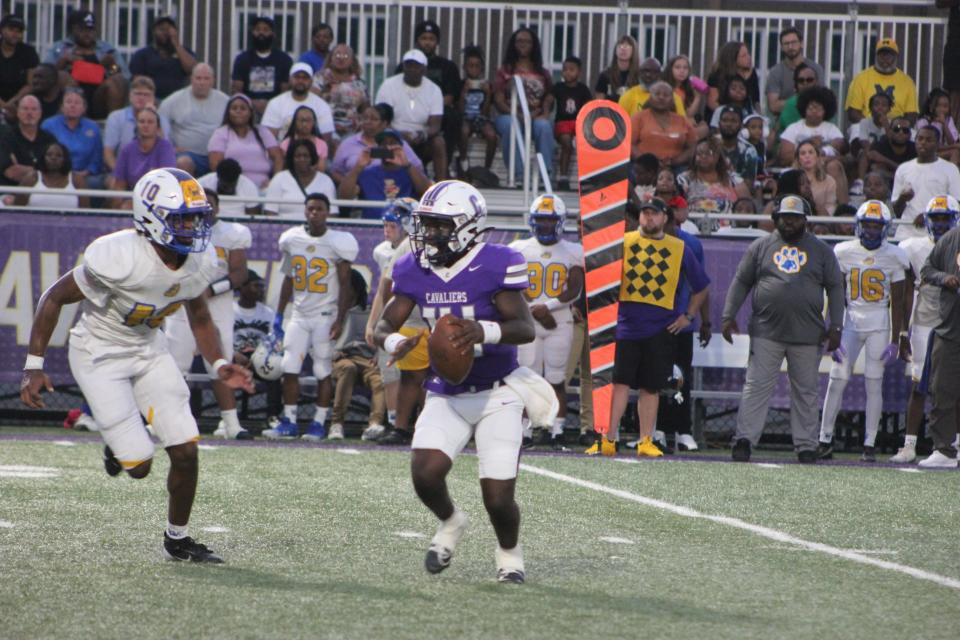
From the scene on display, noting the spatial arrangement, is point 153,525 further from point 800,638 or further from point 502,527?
point 800,638

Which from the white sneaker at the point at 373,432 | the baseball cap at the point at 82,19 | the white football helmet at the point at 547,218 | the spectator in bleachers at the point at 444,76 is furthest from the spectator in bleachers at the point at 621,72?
the baseball cap at the point at 82,19

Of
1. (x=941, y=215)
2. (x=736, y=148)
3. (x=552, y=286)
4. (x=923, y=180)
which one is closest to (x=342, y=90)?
(x=736, y=148)

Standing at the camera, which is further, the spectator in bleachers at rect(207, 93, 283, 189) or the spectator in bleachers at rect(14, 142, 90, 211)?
the spectator in bleachers at rect(207, 93, 283, 189)

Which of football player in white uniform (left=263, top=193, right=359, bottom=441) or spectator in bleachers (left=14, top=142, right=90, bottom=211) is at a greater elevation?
spectator in bleachers (left=14, top=142, right=90, bottom=211)

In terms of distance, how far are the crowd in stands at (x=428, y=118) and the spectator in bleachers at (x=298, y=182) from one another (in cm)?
2

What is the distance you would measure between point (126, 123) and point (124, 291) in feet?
26.3

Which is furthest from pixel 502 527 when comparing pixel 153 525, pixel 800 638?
pixel 153 525

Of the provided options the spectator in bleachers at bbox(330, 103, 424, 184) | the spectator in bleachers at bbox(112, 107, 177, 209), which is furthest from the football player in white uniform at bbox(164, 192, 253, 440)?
the spectator in bleachers at bbox(330, 103, 424, 184)

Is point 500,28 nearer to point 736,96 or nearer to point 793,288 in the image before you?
point 736,96

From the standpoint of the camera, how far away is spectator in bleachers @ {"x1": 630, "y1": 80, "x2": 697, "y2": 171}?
14.4 m

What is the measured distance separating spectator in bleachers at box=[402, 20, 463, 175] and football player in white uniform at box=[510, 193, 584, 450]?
3.19 meters

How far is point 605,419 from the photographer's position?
38.5ft

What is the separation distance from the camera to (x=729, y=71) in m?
15.7

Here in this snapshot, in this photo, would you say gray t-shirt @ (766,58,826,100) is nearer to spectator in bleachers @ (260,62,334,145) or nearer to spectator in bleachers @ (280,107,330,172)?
spectator in bleachers @ (260,62,334,145)
